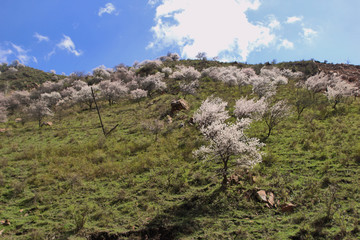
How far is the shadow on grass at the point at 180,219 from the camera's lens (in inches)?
382

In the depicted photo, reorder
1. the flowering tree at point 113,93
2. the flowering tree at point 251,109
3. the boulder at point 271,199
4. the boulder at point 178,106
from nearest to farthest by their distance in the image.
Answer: the boulder at point 271,199
the flowering tree at point 251,109
the boulder at point 178,106
the flowering tree at point 113,93

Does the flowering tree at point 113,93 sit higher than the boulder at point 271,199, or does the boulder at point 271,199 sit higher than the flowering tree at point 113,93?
the flowering tree at point 113,93

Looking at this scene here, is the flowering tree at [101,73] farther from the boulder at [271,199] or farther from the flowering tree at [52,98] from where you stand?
the boulder at [271,199]

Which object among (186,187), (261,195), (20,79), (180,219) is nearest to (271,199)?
(261,195)

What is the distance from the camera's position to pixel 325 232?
26.0 ft

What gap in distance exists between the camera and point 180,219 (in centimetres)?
1045

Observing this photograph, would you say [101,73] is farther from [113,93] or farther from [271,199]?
[271,199]

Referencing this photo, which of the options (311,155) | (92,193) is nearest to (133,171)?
(92,193)

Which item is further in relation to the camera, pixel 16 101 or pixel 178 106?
pixel 16 101

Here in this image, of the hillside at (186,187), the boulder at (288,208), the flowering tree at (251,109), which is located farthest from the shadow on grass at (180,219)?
the flowering tree at (251,109)

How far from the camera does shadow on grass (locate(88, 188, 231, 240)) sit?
382 inches

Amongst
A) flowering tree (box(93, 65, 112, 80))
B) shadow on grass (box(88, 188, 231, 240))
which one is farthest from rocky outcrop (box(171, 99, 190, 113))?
flowering tree (box(93, 65, 112, 80))

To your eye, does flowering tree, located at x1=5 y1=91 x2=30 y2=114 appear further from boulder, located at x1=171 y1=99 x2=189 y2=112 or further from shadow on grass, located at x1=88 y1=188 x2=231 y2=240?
shadow on grass, located at x1=88 y1=188 x2=231 y2=240

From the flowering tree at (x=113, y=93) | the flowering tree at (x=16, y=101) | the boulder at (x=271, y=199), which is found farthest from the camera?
the flowering tree at (x=16, y=101)
